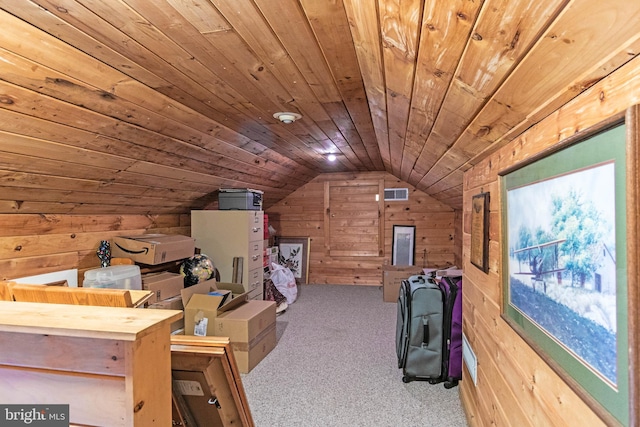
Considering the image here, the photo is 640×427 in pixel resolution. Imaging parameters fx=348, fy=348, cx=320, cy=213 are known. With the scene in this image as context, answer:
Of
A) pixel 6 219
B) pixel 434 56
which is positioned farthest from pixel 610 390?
pixel 6 219

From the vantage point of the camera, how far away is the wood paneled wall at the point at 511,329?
0.68m

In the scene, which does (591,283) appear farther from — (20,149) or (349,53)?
(20,149)

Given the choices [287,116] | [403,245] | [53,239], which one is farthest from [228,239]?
[403,245]

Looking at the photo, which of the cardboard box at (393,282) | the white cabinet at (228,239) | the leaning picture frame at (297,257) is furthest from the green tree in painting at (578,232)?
the leaning picture frame at (297,257)

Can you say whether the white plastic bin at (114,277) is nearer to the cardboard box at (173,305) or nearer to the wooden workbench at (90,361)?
the cardboard box at (173,305)

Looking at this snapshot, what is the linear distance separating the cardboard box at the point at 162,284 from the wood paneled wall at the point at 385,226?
2.94 m

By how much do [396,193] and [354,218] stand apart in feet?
2.52

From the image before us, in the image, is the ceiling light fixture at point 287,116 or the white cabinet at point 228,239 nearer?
the ceiling light fixture at point 287,116

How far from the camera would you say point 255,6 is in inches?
41.8

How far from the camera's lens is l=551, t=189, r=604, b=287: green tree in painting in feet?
2.23

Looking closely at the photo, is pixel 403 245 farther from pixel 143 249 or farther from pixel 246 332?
pixel 143 249

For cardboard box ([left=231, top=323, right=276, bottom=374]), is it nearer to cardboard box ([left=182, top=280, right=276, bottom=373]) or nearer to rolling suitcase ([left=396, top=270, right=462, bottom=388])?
cardboard box ([left=182, top=280, right=276, bottom=373])

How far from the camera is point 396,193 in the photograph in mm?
5441

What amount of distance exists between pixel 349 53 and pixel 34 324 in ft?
4.46
